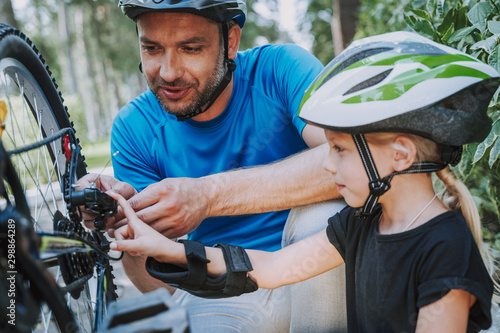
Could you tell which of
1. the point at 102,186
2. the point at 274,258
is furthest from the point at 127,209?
the point at 274,258

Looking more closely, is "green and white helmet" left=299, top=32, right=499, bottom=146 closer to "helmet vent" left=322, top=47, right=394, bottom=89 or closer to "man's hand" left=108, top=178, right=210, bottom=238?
"helmet vent" left=322, top=47, right=394, bottom=89

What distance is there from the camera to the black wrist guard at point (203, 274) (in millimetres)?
1906

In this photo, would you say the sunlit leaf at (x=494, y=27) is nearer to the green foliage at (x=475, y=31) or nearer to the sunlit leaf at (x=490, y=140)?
the green foliage at (x=475, y=31)

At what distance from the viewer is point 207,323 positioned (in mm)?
2396

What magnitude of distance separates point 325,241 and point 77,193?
97 centimetres

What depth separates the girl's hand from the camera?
1.85 metres

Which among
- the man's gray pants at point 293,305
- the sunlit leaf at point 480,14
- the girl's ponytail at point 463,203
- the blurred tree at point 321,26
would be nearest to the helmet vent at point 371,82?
the girl's ponytail at point 463,203

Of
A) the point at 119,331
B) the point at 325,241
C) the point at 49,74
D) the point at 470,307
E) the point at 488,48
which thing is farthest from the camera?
the point at 49,74

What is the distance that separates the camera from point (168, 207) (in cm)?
203

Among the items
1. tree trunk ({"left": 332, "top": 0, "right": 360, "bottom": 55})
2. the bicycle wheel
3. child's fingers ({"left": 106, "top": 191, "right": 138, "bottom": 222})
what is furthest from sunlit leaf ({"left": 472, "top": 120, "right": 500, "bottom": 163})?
tree trunk ({"left": 332, "top": 0, "right": 360, "bottom": 55})

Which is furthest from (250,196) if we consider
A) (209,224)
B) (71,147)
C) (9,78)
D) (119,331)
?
(119,331)

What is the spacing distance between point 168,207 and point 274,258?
49 centimetres

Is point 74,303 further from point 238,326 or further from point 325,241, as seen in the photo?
point 325,241

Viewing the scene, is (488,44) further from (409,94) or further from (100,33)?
(100,33)
